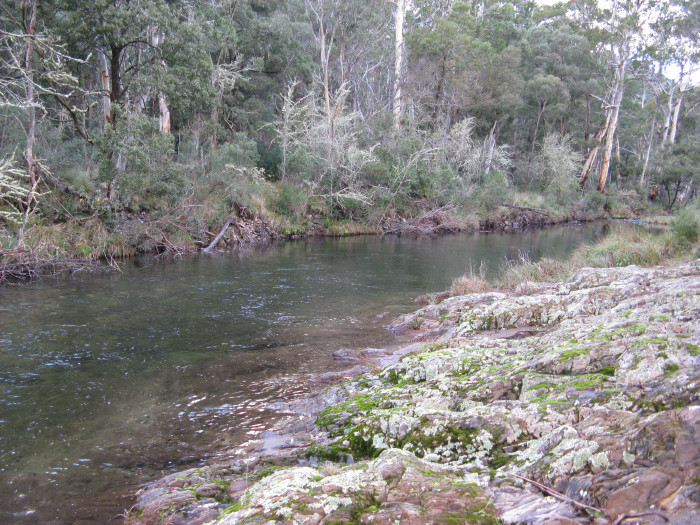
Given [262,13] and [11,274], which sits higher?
[262,13]

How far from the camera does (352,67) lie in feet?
115

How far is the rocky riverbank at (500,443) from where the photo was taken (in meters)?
2.46

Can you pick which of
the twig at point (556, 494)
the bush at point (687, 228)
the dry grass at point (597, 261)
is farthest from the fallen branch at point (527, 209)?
the twig at point (556, 494)

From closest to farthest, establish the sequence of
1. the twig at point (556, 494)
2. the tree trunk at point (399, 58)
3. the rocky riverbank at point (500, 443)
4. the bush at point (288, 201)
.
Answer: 1. the twig at point (556, 494)
2. the rocky riverbank at point (500, 443)
3. the bush at point (288, 201)
4. the tree trunk at point (399, 58)

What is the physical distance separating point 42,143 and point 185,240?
7.08 meters

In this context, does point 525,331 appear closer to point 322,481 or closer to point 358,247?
point 322,481

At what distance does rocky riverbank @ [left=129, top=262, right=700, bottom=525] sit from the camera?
2459mm

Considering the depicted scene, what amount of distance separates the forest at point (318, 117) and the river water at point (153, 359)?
368 centimetres

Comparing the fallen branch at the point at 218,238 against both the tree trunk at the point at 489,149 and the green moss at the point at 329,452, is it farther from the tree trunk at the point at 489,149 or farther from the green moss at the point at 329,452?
the tree trunk at the point at 489,149

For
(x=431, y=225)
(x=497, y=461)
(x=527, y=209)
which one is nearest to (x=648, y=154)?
(x=527, y=209)

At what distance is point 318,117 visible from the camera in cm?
3059

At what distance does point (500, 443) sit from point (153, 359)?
19.8 ft

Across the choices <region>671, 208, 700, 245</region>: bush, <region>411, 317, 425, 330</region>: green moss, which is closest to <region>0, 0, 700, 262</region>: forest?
<region>671, 208, 700, 245</region>: bush

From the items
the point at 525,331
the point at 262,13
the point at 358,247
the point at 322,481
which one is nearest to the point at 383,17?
the point at 262,13
